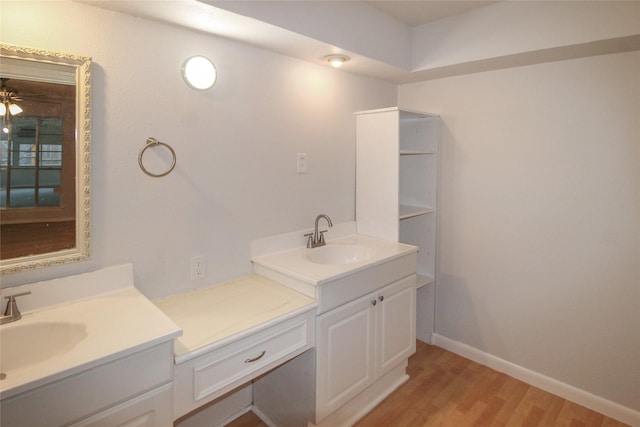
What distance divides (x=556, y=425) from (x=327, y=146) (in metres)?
2.06

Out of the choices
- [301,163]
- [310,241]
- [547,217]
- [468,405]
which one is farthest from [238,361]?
[547,217]

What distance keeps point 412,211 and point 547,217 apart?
833 millimetres

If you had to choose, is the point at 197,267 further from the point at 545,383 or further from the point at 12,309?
the point at 545,383

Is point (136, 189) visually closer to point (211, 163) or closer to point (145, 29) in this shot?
point (211, 163)

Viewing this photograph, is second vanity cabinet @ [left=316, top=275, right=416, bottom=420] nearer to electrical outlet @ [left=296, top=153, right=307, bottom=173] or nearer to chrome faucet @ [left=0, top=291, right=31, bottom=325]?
electrical outlet @ [left=296, top=153, right=307, bottom=173]

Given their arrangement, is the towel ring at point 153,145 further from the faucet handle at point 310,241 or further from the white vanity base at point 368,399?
the white vanity base at point 368,399

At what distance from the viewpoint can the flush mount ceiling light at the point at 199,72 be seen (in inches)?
64.7

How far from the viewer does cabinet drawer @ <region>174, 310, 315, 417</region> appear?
49.7 inches

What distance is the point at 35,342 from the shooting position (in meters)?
1.21

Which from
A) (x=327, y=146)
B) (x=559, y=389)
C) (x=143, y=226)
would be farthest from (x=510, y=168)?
(x=143, y=226)

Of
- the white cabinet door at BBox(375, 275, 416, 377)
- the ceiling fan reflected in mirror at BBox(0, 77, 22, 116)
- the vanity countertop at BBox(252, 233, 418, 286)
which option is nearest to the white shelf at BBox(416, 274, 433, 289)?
the white cabinet door at BBox(375, 275, 416, 377)

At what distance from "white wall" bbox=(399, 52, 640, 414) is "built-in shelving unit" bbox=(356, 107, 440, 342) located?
10 centimetres

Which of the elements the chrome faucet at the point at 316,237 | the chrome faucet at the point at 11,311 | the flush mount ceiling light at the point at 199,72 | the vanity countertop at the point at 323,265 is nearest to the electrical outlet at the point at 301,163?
the chrome faucet at the point at 316,237

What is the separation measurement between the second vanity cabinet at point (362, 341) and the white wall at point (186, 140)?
61 cm
